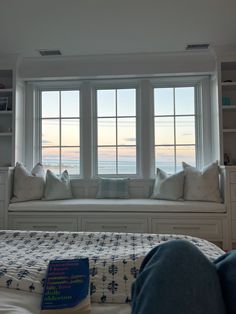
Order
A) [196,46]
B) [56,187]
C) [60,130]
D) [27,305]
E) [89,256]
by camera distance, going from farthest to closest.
A: 1. [60,130]
2. [56,187]
3. [196,46]
4. [89,256]
5. [27,305]

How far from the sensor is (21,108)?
4.06 metres

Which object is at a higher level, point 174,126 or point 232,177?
point 174,126

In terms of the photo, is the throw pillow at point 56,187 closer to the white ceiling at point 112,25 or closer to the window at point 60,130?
the window at point 60,130

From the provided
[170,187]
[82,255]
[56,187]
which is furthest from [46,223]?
[82,255]

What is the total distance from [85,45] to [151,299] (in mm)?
3219

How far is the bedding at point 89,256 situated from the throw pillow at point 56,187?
1.80 meters

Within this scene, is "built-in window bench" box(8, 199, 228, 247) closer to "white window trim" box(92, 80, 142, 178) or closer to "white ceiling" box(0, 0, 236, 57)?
"white window trim" box(92, 80, 142, 178)

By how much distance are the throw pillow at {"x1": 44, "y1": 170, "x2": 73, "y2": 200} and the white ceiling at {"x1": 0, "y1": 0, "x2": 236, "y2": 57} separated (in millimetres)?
1627

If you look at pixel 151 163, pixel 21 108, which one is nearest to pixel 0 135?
pixel 21 108

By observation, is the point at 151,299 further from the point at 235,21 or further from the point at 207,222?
the point at 235,21

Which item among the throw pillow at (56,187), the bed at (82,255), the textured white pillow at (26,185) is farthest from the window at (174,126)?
the bed at (82,255)

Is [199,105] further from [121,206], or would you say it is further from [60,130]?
[60,130]

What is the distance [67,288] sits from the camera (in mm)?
1142

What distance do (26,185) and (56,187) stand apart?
0.38 metres
